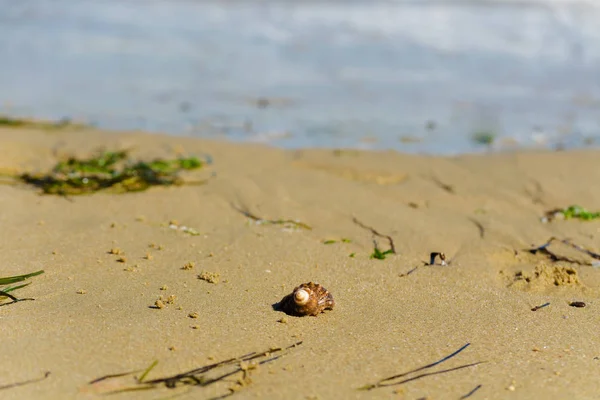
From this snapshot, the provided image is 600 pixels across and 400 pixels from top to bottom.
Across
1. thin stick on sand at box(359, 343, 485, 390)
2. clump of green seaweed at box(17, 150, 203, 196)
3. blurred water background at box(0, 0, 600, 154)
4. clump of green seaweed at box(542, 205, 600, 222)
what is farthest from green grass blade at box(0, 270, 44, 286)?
blurred water background at box(0, 0, 600, 154)

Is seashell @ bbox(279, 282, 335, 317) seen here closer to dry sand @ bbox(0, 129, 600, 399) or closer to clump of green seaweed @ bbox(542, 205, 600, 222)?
dry sand @ bbox(0, 129, 600, 399)

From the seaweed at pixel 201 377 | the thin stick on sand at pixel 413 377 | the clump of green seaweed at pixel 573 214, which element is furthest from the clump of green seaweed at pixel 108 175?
the thin stick on sand at pixel 413 377

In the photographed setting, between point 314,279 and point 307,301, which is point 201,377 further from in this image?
point 314,279

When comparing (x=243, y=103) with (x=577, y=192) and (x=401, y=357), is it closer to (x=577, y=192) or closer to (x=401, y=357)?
(x=577, y=192)

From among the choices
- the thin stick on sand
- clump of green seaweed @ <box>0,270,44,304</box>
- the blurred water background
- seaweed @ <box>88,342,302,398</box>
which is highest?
the blurred water background

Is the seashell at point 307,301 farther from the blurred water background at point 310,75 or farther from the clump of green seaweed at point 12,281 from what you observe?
the blurred water background at point 310,75

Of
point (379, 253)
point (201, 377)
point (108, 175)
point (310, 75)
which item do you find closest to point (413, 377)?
point (201, 377)
